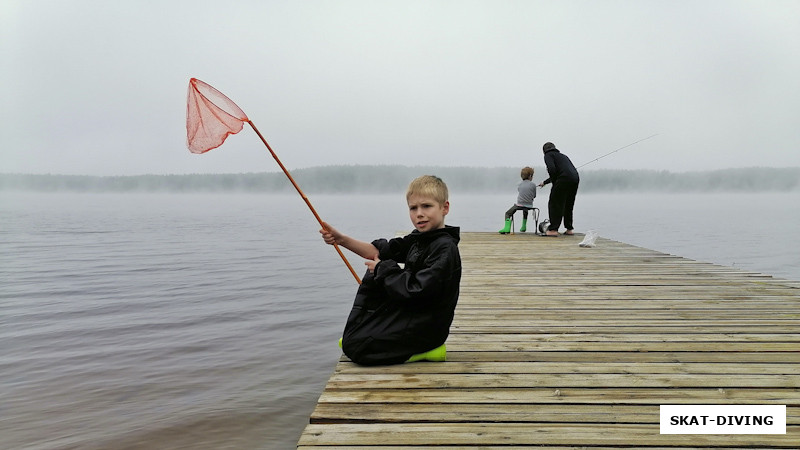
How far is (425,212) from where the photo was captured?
332 cm

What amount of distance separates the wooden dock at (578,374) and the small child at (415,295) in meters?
0.11

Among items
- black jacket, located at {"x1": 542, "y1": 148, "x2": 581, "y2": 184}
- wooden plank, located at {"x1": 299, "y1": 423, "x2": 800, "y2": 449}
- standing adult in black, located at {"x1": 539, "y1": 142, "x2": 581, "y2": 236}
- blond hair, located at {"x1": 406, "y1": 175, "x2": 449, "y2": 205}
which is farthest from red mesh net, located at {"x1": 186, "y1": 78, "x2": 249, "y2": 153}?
black jacket, located at {"x1": 542, "y1": 148, "x2": 581, "y2": 184}

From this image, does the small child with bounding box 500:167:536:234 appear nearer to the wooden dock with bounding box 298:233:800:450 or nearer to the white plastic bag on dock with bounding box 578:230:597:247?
the white plastic bag on dock with bounding box 578:230:597:247

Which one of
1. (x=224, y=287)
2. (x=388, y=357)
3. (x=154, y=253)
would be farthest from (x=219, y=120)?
(x=154, y=253)

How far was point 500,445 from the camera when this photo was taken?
7.91ft

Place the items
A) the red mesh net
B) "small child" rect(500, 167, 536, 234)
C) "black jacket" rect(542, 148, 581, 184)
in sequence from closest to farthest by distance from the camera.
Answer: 1. the red mesh net
2. "black jacket" rect(542, 148, 581, 184)
3. "small child" rect(500, 167, 536, 234)

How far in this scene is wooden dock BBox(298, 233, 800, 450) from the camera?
2508 mm

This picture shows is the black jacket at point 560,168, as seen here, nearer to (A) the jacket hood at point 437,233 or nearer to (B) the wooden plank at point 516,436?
(A) the jacket hood at point 437,233

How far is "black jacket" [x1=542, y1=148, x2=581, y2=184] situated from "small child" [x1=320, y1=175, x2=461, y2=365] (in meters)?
8.89

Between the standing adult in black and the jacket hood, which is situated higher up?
the standing adult in black

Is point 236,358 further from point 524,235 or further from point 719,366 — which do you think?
point 524,235

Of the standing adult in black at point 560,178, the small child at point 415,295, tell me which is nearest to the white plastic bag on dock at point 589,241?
Answer: the standing adult in black at point 560,178

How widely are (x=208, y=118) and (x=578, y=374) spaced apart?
2.57 metres

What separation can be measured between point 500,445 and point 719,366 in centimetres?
171
